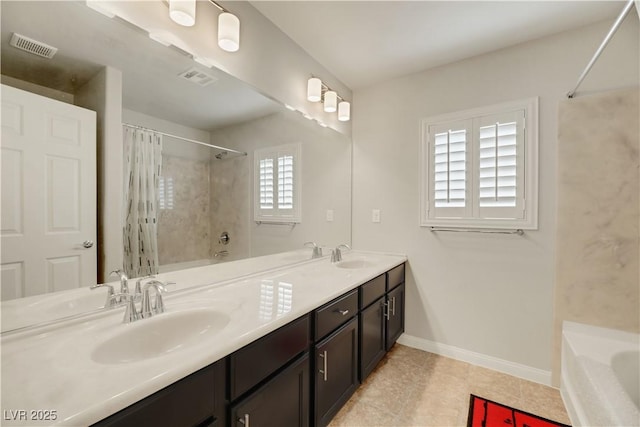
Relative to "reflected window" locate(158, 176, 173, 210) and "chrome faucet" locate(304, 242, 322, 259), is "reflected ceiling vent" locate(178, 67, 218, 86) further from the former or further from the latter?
"chrome faucet" locate(304, 242, 322, 259)

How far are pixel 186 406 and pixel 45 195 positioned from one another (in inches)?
32.9

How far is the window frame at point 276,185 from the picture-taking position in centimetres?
180

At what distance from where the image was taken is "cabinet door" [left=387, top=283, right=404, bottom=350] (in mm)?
2236

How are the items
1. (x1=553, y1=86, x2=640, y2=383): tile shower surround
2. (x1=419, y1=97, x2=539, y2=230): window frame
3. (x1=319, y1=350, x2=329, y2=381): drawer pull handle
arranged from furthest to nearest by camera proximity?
(x1=419, y1=97, x2=539, y2=230): window frame → (x1=553, y1=86, x2=640, y2=383): tile shower surround → (x1=319, y1=350, x2=329, y2=381): drawer pull handle

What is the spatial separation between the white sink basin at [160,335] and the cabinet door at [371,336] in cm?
100

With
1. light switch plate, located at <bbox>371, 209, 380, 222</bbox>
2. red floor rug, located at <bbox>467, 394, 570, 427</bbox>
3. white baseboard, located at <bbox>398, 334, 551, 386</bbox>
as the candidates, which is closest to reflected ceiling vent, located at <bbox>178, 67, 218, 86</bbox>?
light switch plate, located at <bbox>371, 209, 380, 222</bbox>

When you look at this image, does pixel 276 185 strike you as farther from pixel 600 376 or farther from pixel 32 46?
pixel 600 376

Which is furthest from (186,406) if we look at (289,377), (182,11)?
(182,11)

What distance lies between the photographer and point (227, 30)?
1.42 meters

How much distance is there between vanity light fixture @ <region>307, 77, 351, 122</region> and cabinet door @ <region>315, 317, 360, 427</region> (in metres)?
1.69

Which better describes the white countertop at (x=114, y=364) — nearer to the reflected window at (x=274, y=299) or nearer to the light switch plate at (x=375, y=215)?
the reflected window at (x=274, y=299)

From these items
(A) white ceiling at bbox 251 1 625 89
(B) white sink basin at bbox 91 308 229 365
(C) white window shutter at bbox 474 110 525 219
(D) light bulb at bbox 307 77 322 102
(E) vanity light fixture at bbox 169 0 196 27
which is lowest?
(B) white sink basin at bbox 91 308 229 365

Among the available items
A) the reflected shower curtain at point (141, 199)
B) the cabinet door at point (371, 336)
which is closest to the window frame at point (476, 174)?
the cabinet door at point (371, 336)

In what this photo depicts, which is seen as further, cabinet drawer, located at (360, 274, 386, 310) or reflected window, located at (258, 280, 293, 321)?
cabinet drawer, located at (360, 274, 386, 310)
